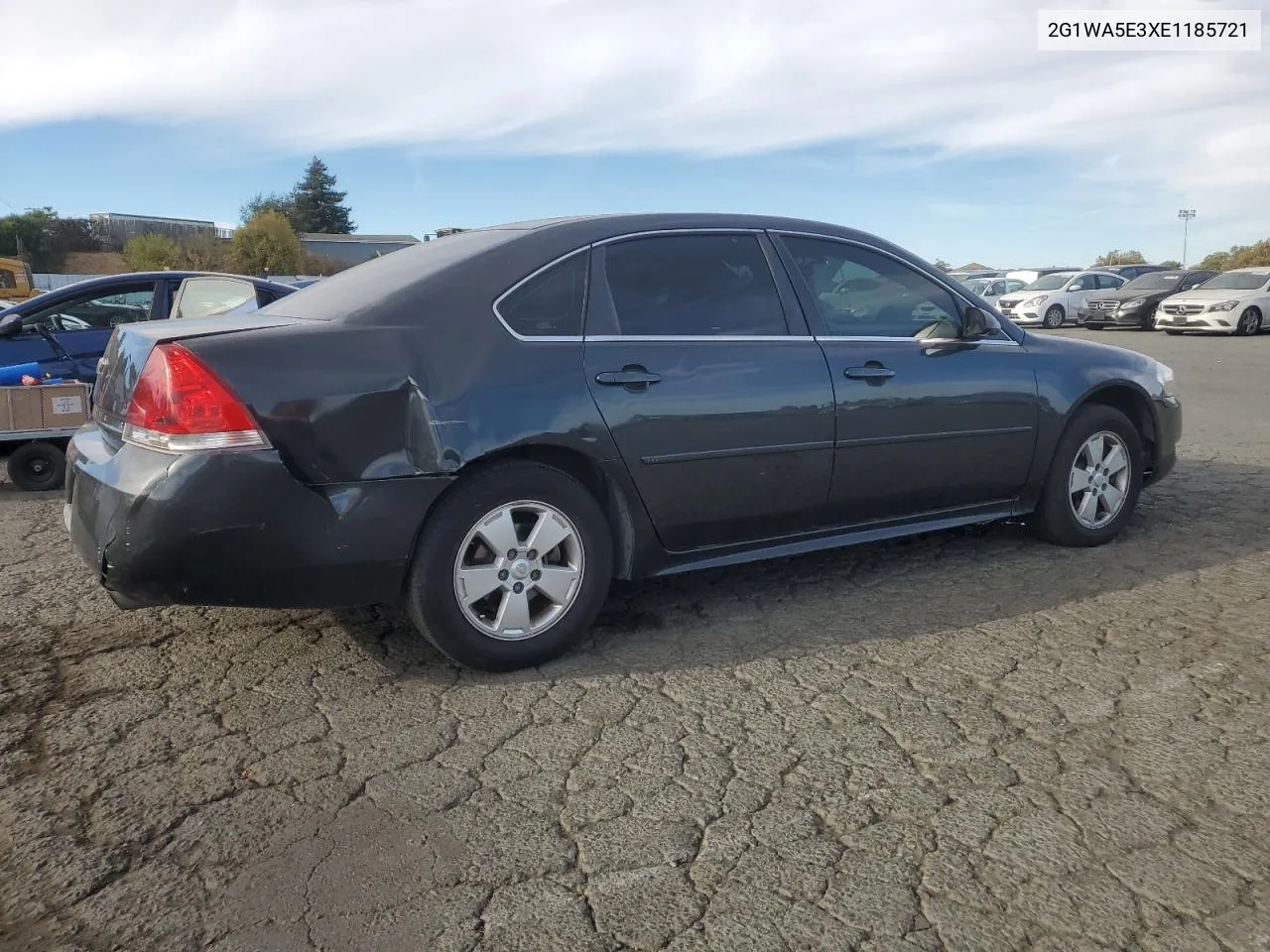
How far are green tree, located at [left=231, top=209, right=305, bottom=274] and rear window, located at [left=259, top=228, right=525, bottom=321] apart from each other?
70461mm

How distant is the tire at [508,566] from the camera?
3.53 metres

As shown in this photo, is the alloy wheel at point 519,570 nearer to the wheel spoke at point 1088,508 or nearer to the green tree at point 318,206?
the wheel spoke at point 1088,508

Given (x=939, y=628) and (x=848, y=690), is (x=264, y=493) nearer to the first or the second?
(x=848, y=690)

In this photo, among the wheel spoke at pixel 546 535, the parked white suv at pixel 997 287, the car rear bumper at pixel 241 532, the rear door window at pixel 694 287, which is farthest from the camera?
the parked white suv at pixel 997 287

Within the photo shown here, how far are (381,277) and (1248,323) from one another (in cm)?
2436

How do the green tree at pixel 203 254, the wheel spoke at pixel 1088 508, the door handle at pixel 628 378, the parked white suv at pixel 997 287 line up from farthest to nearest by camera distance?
the green tree at pixel 203 254, the parked white suv at pixel 997 287, the wheel spoke at pixel 1088 508, the door handle at pixel 628 378

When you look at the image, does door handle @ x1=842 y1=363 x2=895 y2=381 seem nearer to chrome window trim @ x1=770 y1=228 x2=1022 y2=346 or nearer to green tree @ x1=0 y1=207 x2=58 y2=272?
chrome window trim @ x1=770 y1=228 x2=1022 y2=346

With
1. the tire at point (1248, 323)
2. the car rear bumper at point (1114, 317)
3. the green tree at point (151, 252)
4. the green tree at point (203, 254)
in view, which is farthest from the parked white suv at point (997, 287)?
the green tree at point (151, 252)

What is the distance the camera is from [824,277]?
14.9 ft

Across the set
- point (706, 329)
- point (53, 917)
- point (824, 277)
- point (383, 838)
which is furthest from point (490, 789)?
point (824, 277)

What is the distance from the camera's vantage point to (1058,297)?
2823 centimetres

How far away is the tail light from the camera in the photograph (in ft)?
10.6

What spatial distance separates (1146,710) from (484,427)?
2326mm

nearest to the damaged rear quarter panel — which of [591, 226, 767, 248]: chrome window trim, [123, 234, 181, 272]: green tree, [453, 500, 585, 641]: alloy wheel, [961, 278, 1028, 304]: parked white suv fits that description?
[453, 500, 585, 641]: alloy wheel
